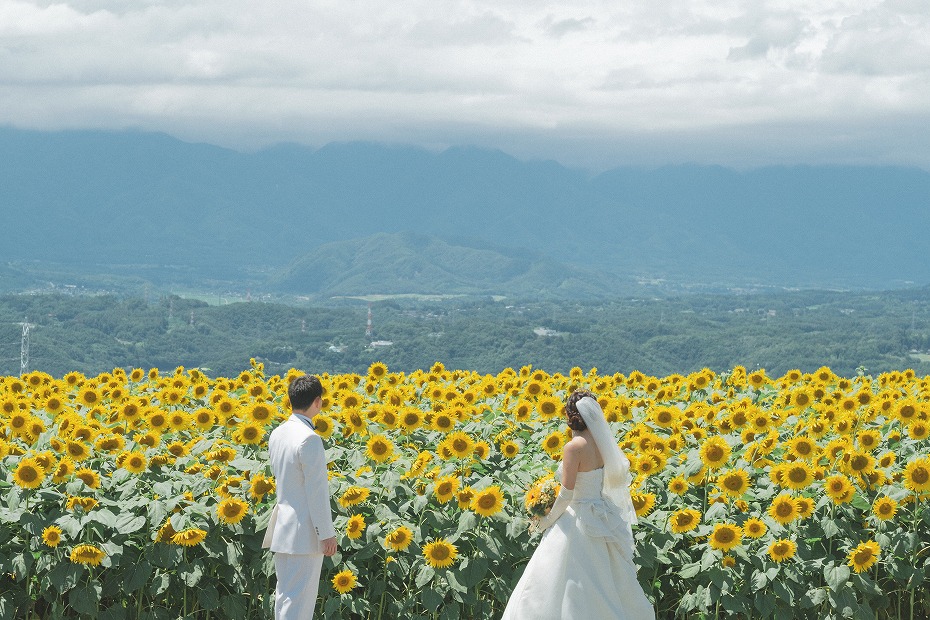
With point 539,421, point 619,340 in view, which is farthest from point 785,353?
point 539,421

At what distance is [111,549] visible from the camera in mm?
7676

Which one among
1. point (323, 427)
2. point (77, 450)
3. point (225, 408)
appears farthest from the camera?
point (225, 408)

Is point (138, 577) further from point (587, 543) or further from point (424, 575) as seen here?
point (587, 543)

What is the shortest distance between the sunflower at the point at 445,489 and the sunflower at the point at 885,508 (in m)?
3.06

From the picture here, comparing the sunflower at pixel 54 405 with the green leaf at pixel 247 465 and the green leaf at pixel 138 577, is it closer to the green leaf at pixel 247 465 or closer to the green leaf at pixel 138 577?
the green leaf at pixel 247 465

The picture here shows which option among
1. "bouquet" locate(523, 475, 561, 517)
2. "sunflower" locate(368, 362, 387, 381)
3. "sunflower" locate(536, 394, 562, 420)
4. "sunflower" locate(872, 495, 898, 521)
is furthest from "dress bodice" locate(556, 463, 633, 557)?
"sunflower" locate(368, 362, 387, 381)

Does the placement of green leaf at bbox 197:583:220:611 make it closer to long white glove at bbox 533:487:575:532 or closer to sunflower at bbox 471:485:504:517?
sunflower at bbox 471:485:504:517

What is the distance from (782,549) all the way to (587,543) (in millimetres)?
1498

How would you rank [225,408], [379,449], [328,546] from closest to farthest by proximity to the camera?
[328,546] → [379,449] → [225,408]

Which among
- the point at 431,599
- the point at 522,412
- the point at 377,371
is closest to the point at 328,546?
the point at 431,599

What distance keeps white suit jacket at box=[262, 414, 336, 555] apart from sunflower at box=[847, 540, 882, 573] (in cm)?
371

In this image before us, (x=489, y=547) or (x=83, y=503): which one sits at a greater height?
Answer: (x=83, y=503)

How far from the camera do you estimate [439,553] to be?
773 centimetres

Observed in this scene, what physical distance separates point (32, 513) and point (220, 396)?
249 cm
